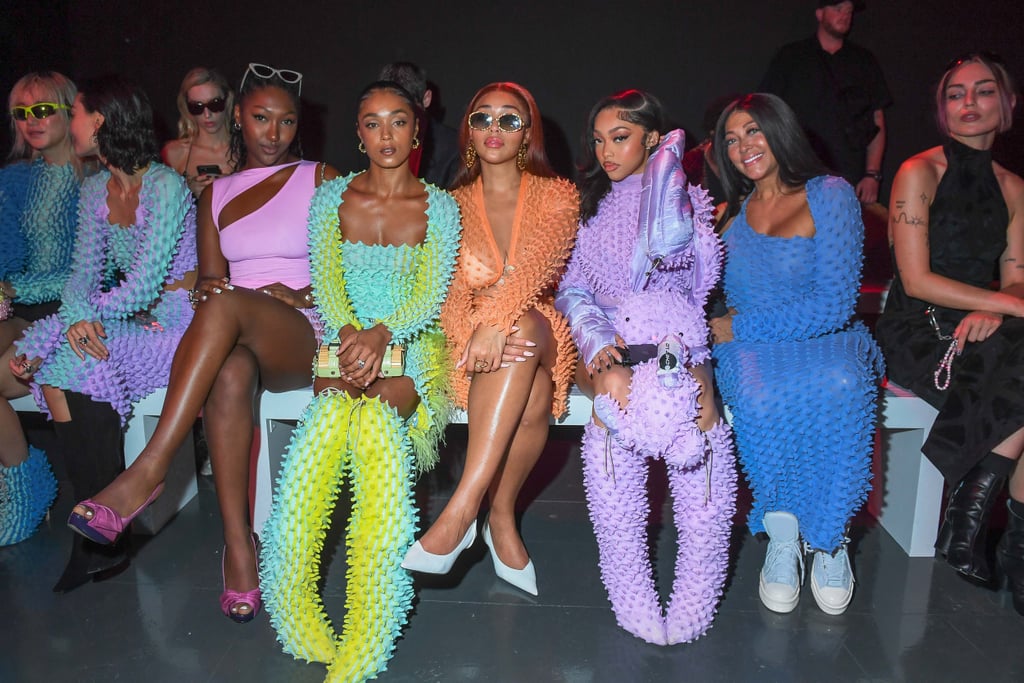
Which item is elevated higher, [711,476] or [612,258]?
A: [612,258]

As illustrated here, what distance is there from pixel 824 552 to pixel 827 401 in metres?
0.45

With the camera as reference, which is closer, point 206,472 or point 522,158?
point 522,158

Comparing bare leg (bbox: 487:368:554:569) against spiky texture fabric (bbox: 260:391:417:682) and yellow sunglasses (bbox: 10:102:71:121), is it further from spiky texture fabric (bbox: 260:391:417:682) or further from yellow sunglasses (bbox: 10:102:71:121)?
yellow sunglasses (bbox: 10:102:71:121)

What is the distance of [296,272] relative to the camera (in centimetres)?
275

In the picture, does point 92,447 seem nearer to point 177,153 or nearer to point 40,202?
point 40,202

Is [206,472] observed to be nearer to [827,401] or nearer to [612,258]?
[612,258]

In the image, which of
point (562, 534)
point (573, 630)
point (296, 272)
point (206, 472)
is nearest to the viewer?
point (573, 630)

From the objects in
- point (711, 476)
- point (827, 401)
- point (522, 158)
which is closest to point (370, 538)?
point (711, 476)

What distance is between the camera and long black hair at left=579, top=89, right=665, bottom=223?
2344 mm

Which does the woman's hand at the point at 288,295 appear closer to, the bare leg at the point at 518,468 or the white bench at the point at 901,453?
the white bench at the point at 901,453

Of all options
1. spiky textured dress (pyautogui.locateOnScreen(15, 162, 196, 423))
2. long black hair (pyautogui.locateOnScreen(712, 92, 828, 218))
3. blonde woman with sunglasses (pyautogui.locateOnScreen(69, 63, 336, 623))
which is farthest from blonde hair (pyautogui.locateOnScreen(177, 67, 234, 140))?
long black hair (pyautogui.locateOnScreen(712, 92, 828, 218))

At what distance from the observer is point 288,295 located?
2648mm

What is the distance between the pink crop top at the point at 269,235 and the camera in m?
2.71

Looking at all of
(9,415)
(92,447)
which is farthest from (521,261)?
(9,415)
